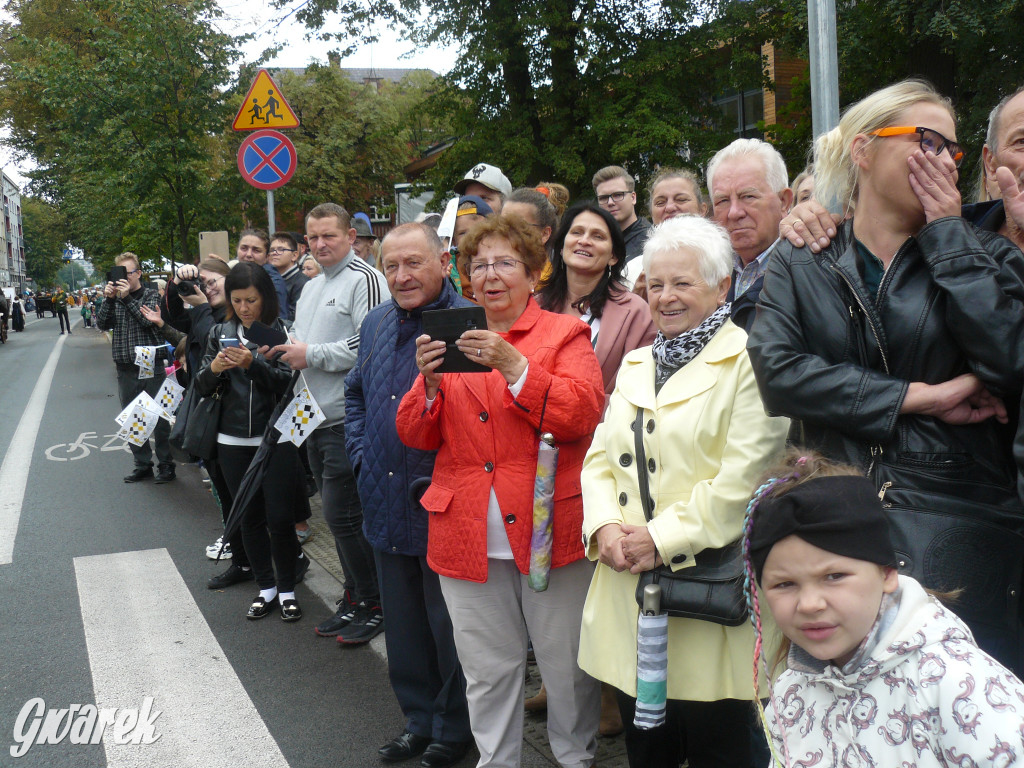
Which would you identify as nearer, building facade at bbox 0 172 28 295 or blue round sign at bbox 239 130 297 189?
blue round sign at bbox 239 130 297 189

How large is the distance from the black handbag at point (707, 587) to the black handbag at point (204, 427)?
3.63m

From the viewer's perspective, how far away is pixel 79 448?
11125mm

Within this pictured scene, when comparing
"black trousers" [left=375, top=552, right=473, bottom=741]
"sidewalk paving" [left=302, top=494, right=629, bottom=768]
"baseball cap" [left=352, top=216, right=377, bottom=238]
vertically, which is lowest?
"sidewalk paving" [left=302, top=494, right=629, bottom=768]

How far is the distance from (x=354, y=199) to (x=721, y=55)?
16.3 meters

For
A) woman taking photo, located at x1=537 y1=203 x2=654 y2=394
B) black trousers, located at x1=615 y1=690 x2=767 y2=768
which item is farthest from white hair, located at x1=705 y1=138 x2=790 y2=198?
black trousers, located at x1=615 y1=690 x2=767 y2=768

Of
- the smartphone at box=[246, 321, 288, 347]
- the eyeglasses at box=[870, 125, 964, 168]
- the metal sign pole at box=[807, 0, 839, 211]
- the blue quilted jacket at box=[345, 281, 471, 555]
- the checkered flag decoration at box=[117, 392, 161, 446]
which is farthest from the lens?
the checkered flag decoration at box=[117, 392, 161, 446]

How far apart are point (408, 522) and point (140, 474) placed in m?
6.70

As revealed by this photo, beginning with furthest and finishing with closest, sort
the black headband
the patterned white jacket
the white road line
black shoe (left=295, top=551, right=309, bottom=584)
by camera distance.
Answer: black shoe (left=295, top=551, right=309, bottom=584)
the white road line
the black headband
the patterned white jacket

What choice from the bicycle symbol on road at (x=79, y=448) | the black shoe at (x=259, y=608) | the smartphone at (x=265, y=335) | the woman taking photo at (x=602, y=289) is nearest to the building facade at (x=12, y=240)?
the bicycle symbol on road at (x=79, y=448)

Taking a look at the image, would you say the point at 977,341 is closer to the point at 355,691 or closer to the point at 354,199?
the point at 355,691

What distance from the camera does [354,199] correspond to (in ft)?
96.0

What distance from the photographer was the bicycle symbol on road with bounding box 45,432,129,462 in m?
10.6

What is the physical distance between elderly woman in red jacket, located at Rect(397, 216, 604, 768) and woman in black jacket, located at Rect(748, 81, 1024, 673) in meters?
0.99

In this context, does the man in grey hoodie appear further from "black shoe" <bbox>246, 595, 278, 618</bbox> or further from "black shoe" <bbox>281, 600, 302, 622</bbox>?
"black shoe" <bbox>246, 595, 278, 618</bbox>
